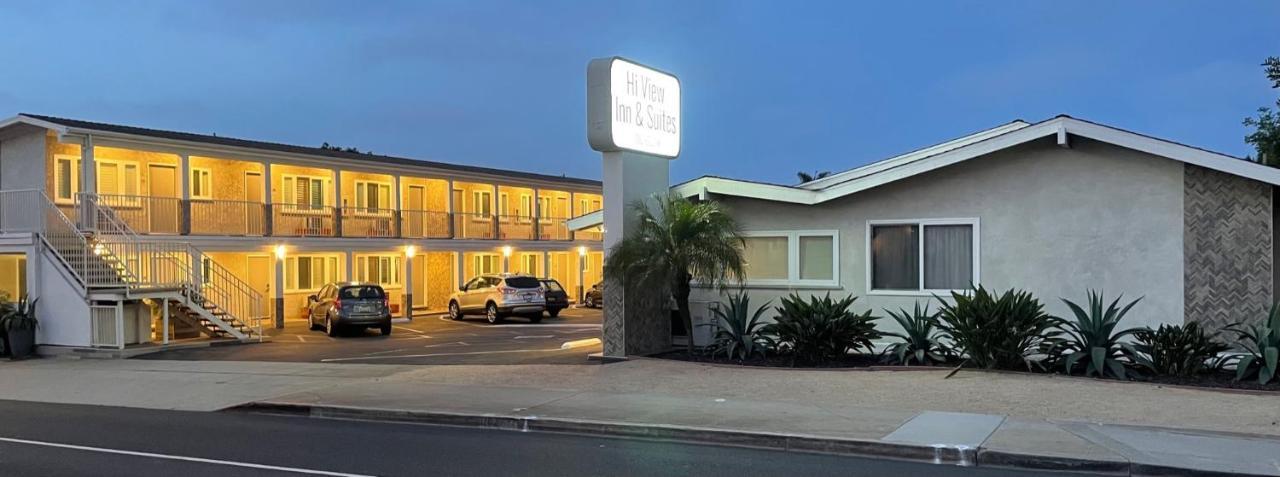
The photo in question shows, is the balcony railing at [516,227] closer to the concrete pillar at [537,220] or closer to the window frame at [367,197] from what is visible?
the concrete pillar at [537,220]

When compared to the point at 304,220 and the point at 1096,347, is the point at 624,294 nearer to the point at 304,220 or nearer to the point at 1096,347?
the point at 1096,347

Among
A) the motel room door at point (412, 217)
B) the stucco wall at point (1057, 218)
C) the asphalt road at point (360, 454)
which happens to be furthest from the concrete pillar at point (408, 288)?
the asphalt road at point (360, 454)

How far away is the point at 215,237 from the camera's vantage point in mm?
26500

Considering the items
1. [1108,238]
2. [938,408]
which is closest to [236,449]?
[938,408]

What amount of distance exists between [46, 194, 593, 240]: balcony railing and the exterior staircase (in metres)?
1.22

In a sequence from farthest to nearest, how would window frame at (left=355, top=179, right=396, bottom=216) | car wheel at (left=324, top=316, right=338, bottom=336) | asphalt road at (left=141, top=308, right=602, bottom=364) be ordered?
window frame at (left=355, top=179, right=396, bottom=216) < car wheel at (left=324, top=316, right=338, bottom=336) < asphalt road at (left=141, top=308, right=602, bottom=364)

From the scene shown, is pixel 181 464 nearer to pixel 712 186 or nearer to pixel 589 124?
pixel 589 124

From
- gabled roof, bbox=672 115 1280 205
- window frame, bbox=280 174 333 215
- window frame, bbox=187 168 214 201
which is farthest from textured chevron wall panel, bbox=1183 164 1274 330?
window frame, bbox=187 168 214 201

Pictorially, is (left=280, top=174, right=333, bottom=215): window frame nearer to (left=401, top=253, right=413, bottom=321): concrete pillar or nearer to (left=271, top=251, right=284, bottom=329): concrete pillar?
(left=271, top=251, right=284, bottom=329): concrete pillar

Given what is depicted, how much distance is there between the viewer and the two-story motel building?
69.3 feet

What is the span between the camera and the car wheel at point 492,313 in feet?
96.7

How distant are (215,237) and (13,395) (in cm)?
1232

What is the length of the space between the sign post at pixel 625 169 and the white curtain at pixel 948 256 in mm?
4293

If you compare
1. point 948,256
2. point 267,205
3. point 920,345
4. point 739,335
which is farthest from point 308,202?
point 920,345
